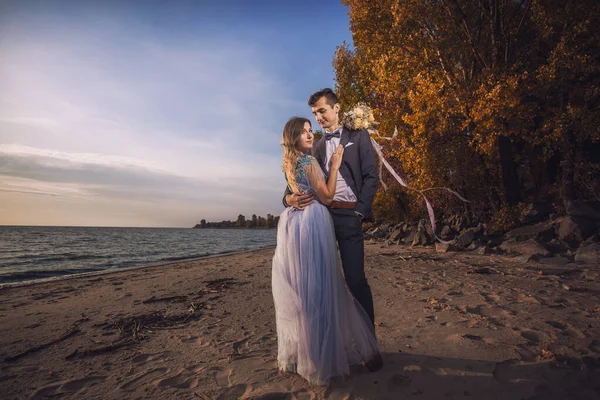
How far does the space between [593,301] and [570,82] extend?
34.1ft

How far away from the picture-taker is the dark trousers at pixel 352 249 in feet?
10.0

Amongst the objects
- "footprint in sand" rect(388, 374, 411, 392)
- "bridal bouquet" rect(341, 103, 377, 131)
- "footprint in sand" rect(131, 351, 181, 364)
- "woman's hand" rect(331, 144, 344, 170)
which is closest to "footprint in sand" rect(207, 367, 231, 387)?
"footprint in sand" rect(131, 351, 181, 364)

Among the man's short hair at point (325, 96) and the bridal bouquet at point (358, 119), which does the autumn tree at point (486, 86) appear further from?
the man's short hair at point (325, 96)

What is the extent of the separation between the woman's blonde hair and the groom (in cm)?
20

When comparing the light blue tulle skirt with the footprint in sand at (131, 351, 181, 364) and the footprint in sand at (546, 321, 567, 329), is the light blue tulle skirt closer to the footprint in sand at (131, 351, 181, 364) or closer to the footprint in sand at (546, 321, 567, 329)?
the footprint in sand at (131, 351, 181, 364)

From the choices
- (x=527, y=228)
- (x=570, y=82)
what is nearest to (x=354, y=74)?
→ (x=570, y=82)

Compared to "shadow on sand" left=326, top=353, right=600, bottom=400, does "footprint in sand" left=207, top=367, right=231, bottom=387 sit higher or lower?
lower

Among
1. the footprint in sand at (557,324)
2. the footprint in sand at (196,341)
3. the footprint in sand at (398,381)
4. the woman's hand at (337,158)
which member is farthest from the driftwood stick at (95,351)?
the footprint in sand at (557,324)

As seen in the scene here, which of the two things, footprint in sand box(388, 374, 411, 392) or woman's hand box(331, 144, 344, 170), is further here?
woman's hand box(331, 144, 344, 170)

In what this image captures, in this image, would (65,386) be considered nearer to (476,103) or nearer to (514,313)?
(514,313)

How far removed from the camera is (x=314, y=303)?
2818 millimetres

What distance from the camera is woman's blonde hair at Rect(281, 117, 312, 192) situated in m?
2.95

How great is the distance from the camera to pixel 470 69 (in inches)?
516

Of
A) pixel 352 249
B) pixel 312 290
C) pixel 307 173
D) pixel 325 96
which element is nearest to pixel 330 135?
pixel 325 96
